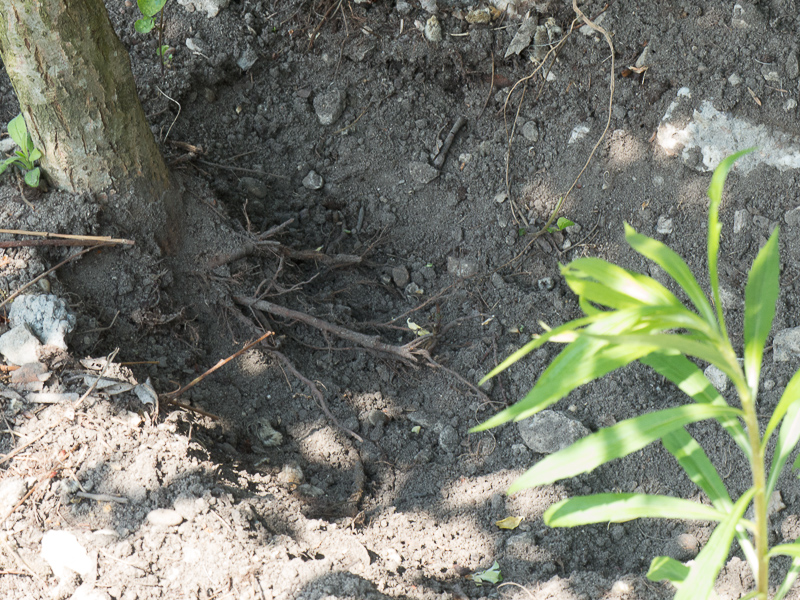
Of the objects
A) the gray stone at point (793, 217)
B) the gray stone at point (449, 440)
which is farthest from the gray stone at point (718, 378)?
the gray stone at point (449, 440)

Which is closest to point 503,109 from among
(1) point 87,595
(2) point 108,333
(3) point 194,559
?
(2) point 108,333

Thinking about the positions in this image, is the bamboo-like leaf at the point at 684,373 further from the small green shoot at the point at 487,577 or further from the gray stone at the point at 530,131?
the gray stone at the point at 530,131

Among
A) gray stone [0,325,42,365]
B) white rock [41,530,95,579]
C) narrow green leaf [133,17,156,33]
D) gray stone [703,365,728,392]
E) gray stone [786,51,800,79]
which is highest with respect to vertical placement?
narrow green leaf [133,17,156,33]

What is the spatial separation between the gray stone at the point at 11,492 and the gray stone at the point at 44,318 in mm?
470

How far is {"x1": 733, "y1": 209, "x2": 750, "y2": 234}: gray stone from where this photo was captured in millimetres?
2420

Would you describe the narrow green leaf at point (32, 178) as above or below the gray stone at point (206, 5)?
below

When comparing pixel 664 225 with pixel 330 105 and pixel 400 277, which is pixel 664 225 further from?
pixel 330 105

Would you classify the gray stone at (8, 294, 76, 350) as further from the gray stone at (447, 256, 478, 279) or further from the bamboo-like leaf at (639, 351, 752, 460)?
the bamboo-like leaf at (639, 351, 752, 460)

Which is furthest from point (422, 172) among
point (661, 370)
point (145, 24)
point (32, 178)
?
point (661, 370)

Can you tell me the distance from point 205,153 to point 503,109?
1.41m

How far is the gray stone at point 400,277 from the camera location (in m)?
2.87

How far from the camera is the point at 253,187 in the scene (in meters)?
2.94

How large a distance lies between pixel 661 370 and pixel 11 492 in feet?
5.82

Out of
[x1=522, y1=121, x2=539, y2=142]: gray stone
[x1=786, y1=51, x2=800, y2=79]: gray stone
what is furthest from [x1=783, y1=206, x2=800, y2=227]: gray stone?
[x1=522, y1=121, x2=539, y2=142]: gray stone
